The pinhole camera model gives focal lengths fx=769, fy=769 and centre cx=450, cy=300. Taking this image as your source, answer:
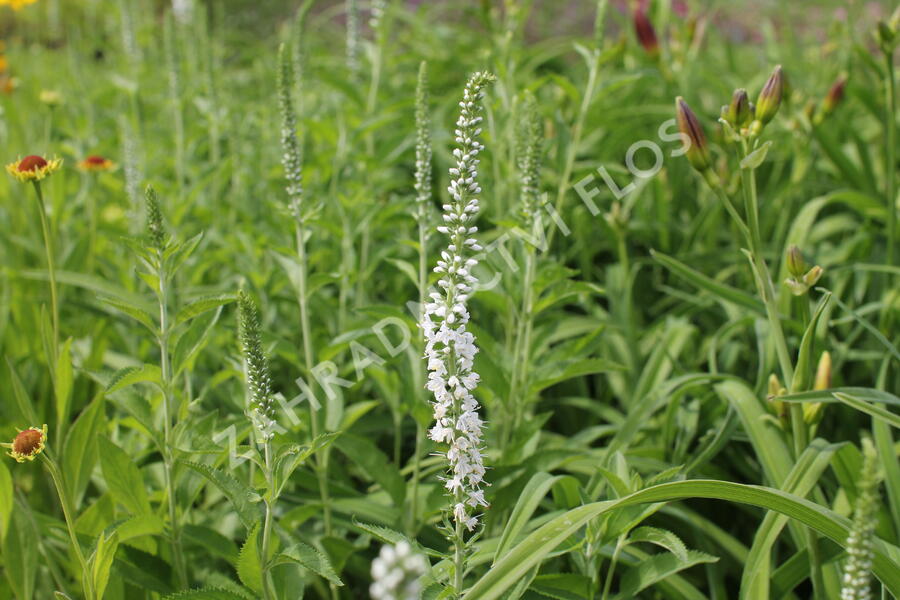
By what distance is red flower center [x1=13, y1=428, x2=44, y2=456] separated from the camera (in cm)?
148

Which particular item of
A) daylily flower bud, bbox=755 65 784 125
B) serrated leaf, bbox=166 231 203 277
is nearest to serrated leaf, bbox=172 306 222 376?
serrated leaf, bbox=166 231 203 277

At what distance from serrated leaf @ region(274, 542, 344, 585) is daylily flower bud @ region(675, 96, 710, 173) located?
1242 mm

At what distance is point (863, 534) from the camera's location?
1114mm

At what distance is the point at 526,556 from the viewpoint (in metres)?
1.42

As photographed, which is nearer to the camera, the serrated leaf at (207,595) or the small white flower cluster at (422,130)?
the serrated leaf at (207,595)

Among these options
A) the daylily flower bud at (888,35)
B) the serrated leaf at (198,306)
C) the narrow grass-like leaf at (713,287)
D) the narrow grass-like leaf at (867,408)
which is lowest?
the narrow grass-like leaf at (867,408)

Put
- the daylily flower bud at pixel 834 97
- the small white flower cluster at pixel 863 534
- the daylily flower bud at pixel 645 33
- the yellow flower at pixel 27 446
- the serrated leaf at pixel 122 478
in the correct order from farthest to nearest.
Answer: the daylily flower bud at pixel 645 33 < the daylily flower bud at pixel 834 97 < the serrated leaf at pixel 122 478 < the yellow flower at pixel 27 446 < the small white flower cluster at pixel 863 534

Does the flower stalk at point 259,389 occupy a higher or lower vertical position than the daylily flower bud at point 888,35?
lower

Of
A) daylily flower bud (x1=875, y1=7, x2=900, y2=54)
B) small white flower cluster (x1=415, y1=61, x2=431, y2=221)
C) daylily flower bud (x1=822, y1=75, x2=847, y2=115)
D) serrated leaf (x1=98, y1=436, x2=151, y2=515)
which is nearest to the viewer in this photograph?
serrated leaf (x1=98, y1=436, x2=151, y2=515)

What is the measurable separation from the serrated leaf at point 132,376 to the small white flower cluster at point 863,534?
137cm

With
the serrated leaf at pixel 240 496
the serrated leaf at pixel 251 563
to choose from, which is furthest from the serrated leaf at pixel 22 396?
the serrated leaf at pixel 251 563

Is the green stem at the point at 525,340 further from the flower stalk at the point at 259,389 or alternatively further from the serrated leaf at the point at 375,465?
the flower stalk at the point at 259,389

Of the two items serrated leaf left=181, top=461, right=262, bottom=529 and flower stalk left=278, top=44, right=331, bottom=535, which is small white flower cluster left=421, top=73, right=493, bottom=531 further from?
flower stalk left=278, top=44, right=331, bottom=535

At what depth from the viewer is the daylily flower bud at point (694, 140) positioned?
1.87m
